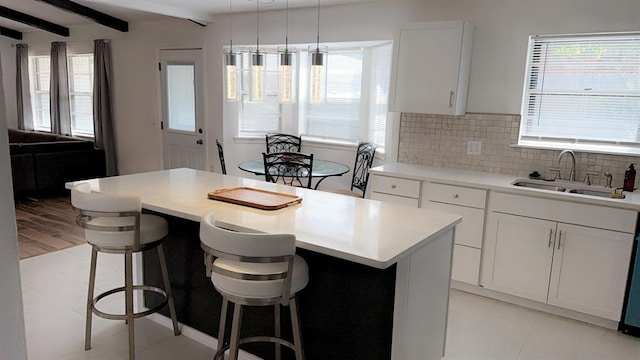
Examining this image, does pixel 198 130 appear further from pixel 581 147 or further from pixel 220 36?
pixel 581 147

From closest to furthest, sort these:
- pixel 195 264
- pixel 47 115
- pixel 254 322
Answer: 1. pixel 254 322
2. pixel 195 264
3. pixel 47 115

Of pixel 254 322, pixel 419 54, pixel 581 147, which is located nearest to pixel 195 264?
pixel 254 322

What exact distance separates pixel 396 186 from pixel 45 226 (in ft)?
12.7

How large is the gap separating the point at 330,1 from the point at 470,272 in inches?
115

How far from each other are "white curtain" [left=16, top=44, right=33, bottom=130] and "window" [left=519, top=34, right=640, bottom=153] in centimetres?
831

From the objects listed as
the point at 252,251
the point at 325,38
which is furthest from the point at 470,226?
the point at 325,38

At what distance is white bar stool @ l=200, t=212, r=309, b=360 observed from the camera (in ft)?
5.86

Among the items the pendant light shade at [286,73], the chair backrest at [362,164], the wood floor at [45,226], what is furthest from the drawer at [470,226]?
the wood floor at [45,226]

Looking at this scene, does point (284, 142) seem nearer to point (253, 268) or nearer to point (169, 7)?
point (169, 7)

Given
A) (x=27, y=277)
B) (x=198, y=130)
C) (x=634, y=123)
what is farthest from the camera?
(x=198, y=130)

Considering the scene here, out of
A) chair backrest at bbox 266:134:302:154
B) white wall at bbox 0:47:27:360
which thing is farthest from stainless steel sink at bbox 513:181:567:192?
white wall at bbox 0:47:27:360

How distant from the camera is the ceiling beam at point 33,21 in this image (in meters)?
6.66

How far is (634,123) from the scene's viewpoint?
11.4 ft

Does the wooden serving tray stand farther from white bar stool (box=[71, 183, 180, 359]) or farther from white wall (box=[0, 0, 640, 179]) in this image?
white wall (box=[0, 0, 640, 179])
